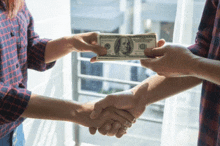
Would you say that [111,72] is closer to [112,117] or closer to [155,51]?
[112,117]

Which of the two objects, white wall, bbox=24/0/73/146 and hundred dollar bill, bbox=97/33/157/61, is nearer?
hundred dollar bill, bbox=97/33/157/61

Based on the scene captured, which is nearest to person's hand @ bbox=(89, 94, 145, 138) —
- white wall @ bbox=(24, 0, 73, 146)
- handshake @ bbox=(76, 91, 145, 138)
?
handshake @ bbox=(76, 91, 145, 138)

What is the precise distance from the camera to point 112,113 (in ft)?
3.90

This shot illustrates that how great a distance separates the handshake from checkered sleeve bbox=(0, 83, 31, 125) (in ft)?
0.90

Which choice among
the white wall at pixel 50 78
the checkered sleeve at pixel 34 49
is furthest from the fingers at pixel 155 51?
the white wall at pixel 50 78

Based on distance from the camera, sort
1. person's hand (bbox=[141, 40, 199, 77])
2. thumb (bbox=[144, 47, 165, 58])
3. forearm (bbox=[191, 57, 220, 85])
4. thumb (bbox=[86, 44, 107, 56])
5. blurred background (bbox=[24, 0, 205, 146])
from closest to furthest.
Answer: forearm (bbox=[191, 57, 220, 85]) → person's hand (bbox=[141, 40, 199, 77]) → thumb (bbox=[144, 47, 165, 58]) → thumb (bbox=[86, 44, 107, 56]) → blurred background (bbox=[24, 0, 205, 146])

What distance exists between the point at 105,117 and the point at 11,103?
0.45 meters

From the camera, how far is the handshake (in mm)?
1125

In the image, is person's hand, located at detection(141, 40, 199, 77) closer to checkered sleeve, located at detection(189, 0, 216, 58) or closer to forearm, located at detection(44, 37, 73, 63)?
checkered sleeve, located at detection(189, 0, 216, 58)

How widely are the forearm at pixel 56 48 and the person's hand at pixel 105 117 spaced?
277mm

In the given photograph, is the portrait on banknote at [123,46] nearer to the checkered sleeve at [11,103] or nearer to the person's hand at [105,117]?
the person's hand at [105,117]

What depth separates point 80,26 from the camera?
215cm

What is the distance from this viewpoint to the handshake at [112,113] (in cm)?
112

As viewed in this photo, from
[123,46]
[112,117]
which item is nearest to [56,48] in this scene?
[123,46]
